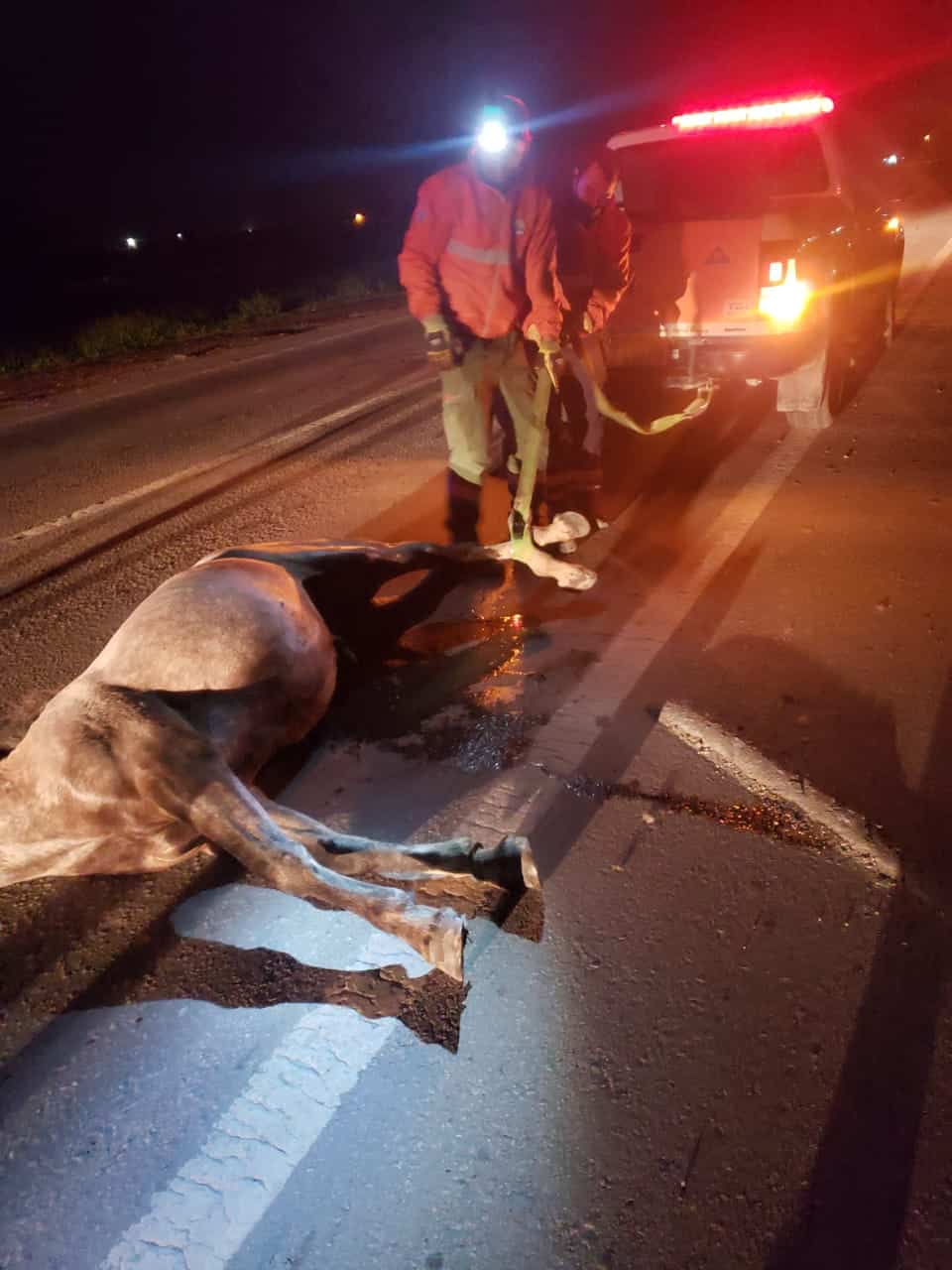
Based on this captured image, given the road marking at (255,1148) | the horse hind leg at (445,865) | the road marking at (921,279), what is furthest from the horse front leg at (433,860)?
the road marking at (921,279)

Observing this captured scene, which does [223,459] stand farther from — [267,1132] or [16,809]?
[267,1132]

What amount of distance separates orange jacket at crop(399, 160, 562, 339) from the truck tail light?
1646 millimetres

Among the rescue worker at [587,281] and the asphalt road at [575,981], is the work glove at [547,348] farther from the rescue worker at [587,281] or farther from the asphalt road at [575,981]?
the asphalt road at [575,981]

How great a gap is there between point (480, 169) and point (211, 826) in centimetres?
365

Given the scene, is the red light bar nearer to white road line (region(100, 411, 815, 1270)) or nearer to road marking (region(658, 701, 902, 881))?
road marking (region(658, 701, 902, 881))

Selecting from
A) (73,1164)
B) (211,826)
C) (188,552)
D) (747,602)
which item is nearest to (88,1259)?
(73,1164)

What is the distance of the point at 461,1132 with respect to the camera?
1807 millimetres

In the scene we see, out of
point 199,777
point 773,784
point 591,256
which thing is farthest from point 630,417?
point 199,777

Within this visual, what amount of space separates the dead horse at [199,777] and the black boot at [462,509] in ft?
7.81

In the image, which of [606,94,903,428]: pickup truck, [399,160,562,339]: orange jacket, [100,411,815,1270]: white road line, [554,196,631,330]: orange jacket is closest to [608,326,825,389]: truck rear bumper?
[606,94,903,428]: pickup truck

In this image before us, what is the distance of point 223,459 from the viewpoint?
277 inches

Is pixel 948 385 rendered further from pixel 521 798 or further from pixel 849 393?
pixel 521 798

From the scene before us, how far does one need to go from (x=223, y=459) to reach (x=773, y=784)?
18.5 feet

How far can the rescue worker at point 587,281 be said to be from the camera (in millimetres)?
5352
